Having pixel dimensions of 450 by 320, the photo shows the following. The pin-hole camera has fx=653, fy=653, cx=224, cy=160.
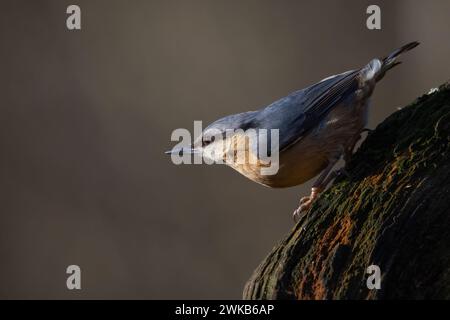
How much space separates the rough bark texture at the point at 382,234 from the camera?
2.30m

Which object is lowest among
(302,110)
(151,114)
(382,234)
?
(382,234)

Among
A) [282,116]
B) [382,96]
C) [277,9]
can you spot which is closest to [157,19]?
[277,9]

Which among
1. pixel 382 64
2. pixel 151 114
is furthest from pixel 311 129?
pixel 151 114

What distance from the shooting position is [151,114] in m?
6.09

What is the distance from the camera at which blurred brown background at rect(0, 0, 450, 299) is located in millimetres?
5809

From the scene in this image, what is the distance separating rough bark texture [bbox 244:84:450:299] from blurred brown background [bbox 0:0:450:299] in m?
3.09

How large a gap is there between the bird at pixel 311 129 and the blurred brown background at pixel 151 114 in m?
2.30

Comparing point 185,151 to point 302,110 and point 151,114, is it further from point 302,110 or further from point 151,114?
point 151,114

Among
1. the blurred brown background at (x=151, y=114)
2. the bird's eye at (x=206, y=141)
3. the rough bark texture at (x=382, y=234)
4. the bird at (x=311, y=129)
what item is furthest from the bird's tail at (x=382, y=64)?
the blurred brown background at (x=151, y=114)

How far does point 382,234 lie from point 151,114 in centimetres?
400

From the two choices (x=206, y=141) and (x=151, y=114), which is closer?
(x=206, y=141)

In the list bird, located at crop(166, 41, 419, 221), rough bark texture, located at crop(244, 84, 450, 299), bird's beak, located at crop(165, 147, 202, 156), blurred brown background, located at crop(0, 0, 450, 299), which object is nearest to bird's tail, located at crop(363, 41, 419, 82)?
bird, located at crop(166, 41, 419, 221)

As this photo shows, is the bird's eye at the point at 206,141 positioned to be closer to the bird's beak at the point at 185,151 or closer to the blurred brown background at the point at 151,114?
the bird's beak at the point at 185,151

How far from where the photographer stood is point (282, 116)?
133 inches
